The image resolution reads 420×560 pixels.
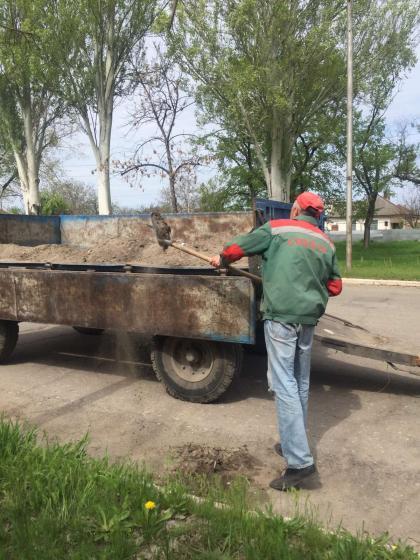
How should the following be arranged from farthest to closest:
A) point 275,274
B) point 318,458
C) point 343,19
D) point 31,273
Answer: point 343,19 → point 31,273 → point 318,458 → point 275,274

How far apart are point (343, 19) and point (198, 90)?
580cm

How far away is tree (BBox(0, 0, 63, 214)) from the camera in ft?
62.0

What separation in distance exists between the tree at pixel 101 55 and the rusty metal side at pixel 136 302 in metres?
17.0

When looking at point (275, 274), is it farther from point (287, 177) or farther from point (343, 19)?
point (287, 177)

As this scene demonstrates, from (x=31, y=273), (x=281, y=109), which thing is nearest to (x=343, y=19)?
(x=281, y=109)

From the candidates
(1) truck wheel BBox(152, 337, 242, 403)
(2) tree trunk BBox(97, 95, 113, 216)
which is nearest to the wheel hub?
(1) truck wheel BBox(152, 337, 242, 403)

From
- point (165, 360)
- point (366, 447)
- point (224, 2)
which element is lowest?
point (366, 447)

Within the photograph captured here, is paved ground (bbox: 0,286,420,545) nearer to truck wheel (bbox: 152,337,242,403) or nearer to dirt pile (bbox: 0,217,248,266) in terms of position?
truck wheel (bbox: 152,337,242,403)

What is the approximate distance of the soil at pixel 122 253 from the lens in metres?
5.41

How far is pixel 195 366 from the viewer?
481 centimetres

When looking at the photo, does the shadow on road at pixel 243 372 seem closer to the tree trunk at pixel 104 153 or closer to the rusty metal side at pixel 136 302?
the rusty metal side at pixel 136 302

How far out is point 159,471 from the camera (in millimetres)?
3400

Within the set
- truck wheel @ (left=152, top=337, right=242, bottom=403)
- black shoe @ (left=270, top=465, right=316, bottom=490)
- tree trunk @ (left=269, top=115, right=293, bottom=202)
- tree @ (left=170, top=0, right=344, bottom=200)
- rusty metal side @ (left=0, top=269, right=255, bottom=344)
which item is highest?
tree @ (left=170, top=0, right=344, bottom=200)

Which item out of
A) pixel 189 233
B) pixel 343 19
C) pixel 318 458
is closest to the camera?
pixel 318 458
